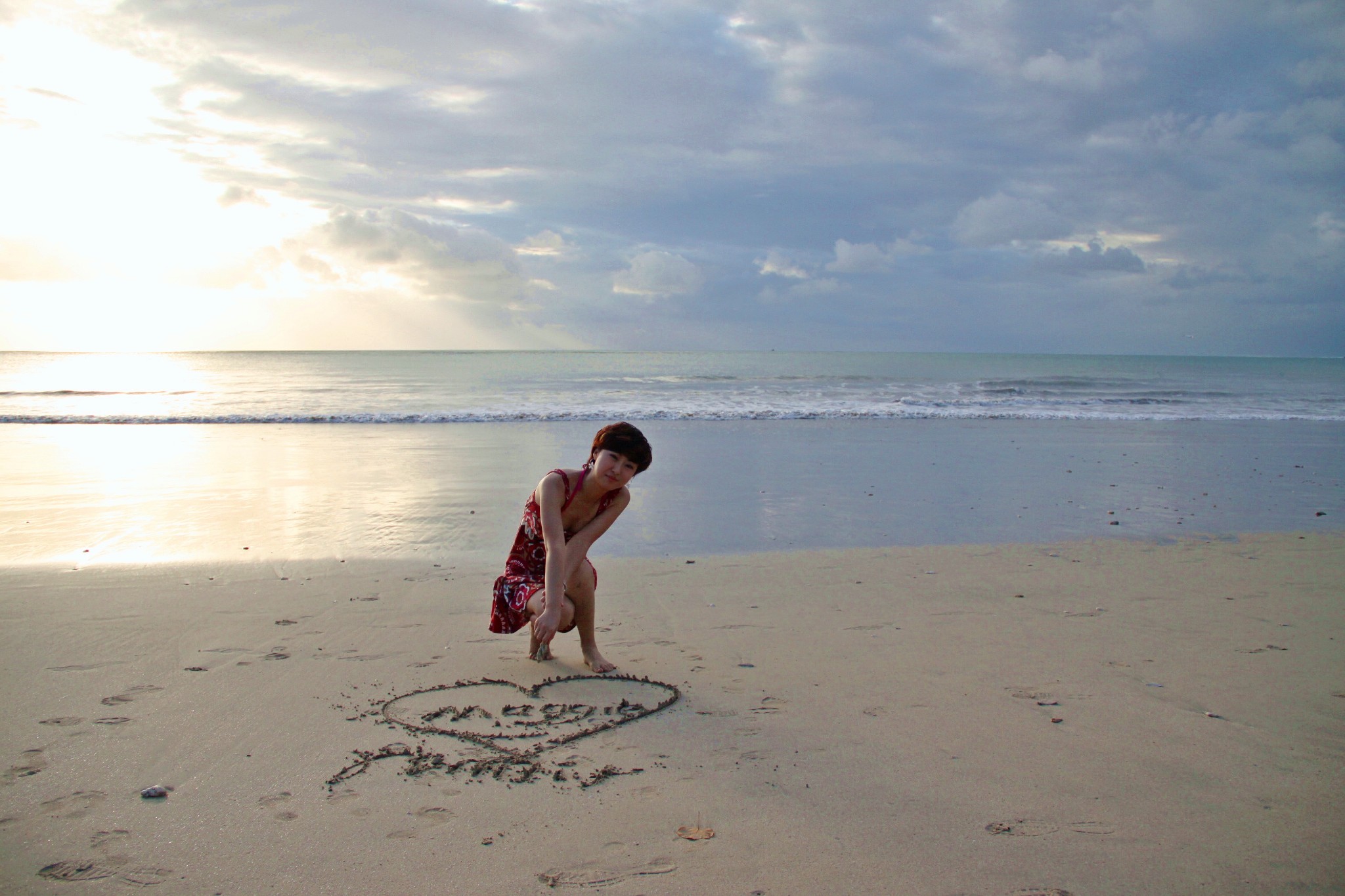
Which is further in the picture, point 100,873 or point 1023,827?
point 1023,827

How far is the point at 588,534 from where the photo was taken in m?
4.10

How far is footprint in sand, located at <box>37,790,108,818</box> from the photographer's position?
2795 mm

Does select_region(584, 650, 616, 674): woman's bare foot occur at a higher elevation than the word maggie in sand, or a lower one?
higher

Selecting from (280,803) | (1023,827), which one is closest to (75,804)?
(280,803)

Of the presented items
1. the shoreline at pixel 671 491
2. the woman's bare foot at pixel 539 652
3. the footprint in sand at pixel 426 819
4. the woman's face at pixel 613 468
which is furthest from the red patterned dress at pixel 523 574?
the shoreline at pixel 671 491

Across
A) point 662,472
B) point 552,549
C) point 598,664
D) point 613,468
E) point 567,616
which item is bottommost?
point 598,664

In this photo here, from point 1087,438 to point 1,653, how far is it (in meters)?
16.3

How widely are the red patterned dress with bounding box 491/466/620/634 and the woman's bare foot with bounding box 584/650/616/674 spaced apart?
14.8 inches

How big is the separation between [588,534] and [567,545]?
12 cm

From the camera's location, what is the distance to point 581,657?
14.6 ft

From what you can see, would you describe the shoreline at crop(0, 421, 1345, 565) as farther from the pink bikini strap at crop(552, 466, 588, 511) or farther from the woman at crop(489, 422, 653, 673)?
the pink bikini strap at crop(552, 466, 588, 511)

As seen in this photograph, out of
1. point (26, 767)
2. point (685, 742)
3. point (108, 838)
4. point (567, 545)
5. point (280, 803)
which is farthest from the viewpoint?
point (567, 545)

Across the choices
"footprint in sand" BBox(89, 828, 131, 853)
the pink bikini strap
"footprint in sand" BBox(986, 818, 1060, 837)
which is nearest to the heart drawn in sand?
the pink bikini strap

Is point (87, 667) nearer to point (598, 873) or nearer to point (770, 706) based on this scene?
point (598, 873)
